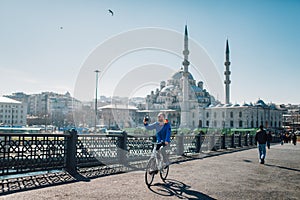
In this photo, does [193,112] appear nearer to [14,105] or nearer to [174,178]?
[14,105]

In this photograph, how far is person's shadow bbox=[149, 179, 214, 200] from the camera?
18.8ft

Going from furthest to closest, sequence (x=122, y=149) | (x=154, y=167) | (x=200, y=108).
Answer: (x=200, y=108) → (x=122, y=149) → (x=154, y=167)

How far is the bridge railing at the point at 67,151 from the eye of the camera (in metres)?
7.34

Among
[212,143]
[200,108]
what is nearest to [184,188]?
[212,143]

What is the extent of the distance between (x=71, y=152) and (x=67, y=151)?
0.13m

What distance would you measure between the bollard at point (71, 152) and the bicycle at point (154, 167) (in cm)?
278

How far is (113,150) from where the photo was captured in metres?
10.1

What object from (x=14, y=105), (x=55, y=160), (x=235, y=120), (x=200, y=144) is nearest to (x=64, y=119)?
(x=14, y=105)

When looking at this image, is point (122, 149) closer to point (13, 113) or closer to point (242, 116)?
point (242, 116)

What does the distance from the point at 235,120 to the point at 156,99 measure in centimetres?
3013

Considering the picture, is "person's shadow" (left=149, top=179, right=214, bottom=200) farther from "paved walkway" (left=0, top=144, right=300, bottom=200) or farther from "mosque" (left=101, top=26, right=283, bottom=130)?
"mosque" (left=101, top=26, right=283, bottom=130)

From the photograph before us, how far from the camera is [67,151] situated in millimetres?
8453

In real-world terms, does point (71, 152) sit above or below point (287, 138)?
above

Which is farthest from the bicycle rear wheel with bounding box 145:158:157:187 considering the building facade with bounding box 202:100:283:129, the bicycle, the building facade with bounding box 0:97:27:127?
the building facade with bounding box 202:100:283:129
